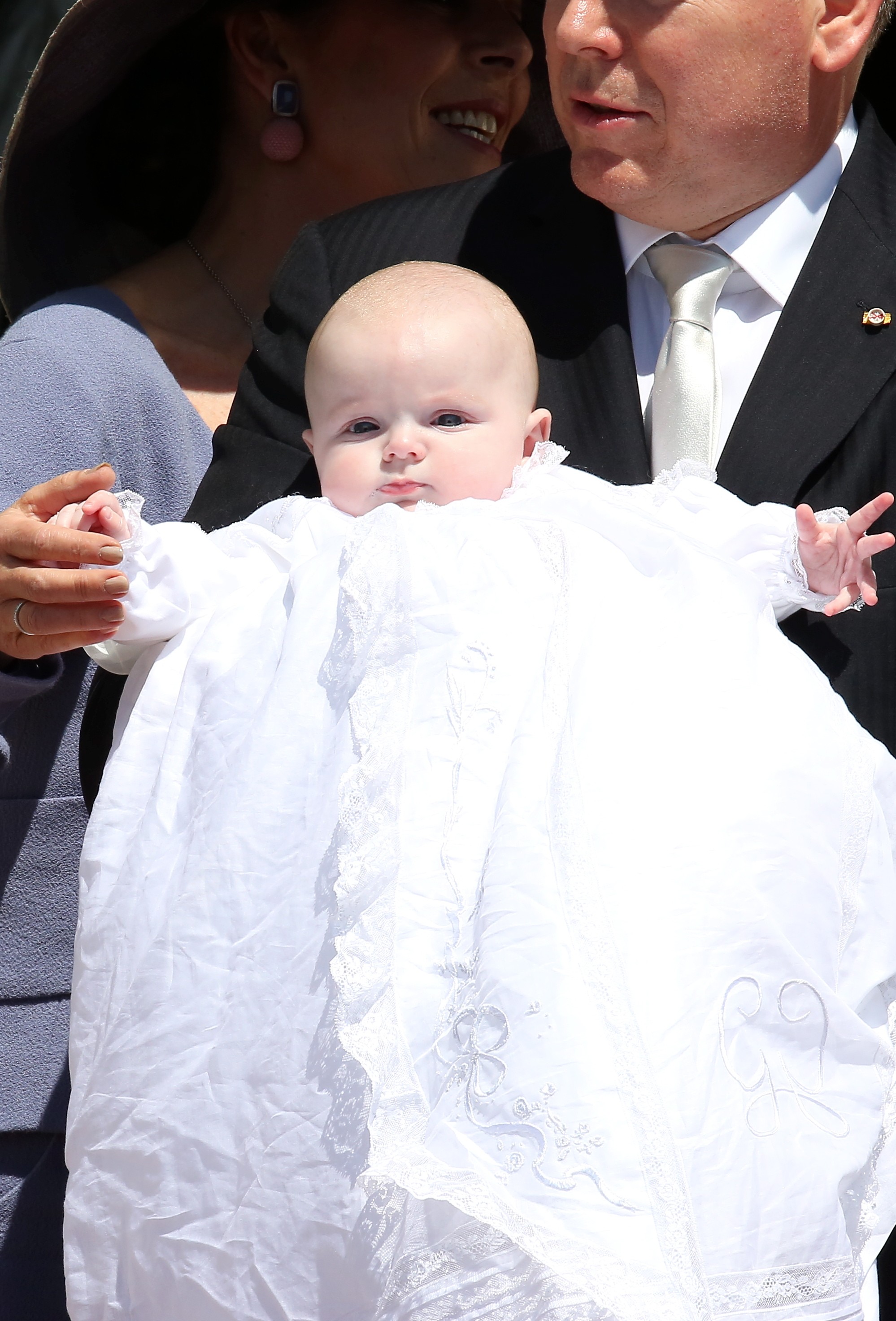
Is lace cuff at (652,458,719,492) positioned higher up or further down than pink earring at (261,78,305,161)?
further down

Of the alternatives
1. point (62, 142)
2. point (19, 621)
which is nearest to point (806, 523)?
point (19, 621)

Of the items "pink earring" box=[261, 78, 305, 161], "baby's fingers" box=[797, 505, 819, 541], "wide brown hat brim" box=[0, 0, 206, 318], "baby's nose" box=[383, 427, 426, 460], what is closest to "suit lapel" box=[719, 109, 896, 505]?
"baby's fingers" box=[797, 505, 819, 541]

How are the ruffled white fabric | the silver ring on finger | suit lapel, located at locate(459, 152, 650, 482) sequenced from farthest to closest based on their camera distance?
suit lapel, located at locate(459, 152, 650, 482)
the silver ring on finger
the ruffled white fabric

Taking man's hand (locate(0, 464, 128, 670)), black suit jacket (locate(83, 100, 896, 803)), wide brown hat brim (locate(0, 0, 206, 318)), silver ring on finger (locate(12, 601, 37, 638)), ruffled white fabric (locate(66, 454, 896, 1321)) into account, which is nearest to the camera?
ruffled white fabric (locate(66, 454, 896, 1321))

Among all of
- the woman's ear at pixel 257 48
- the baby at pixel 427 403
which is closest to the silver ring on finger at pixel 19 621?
the baby at pixel 427 403

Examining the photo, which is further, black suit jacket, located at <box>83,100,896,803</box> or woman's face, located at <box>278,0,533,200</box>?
woman's face, located at <box>278,0,533,200</box>

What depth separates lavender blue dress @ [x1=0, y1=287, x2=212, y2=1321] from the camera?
8.00 ft

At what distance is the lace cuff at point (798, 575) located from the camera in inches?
76.2

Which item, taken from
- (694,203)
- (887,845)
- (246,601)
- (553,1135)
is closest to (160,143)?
(694,203)

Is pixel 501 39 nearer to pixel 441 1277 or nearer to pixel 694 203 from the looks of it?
pixel 694 203

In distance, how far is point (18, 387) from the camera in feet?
8.21

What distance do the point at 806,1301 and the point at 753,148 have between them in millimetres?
1574

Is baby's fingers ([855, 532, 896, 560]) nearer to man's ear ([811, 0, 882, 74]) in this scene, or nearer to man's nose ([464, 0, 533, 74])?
man's ear ([811, 0, 882, 74])

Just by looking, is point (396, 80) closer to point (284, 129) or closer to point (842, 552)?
point (284, 129)
